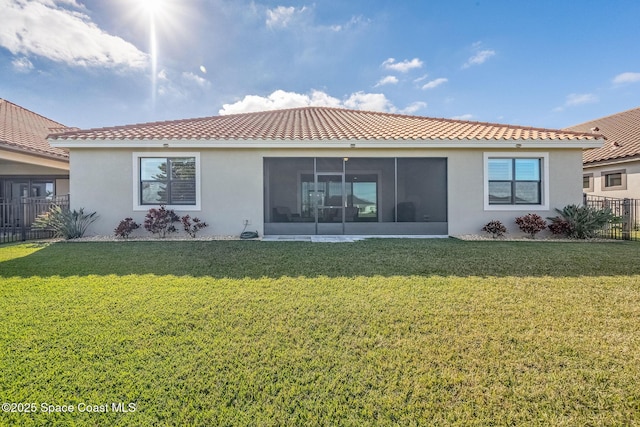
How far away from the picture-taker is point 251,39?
14.3 m

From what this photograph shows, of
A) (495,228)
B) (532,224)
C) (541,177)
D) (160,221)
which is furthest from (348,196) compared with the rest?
(541,177)

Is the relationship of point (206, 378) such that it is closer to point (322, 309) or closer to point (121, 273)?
point (322, 309)

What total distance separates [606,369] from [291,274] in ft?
15.4

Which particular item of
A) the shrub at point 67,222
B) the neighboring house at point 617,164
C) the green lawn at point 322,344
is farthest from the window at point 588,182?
the shrub at point 67,222

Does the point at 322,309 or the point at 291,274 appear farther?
the point at 291,274

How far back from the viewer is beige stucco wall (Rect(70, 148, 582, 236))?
34.0 feet

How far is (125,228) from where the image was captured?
1002cm

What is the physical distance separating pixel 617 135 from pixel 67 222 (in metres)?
29.6

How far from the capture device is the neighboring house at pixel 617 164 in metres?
14.6

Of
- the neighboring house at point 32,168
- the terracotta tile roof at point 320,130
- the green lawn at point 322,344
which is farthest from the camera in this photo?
the neighboring house at point 32,168

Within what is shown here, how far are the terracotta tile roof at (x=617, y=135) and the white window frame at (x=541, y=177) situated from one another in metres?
6.42

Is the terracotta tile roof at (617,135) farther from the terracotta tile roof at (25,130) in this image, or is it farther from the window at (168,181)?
the terracotta tile roof at (25,130)

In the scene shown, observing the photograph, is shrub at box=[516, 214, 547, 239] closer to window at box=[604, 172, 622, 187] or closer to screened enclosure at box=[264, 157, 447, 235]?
screened enclosure at box=[264, 157, 447, 235]

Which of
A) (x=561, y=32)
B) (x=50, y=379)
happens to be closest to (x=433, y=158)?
(x=561, y=32)
